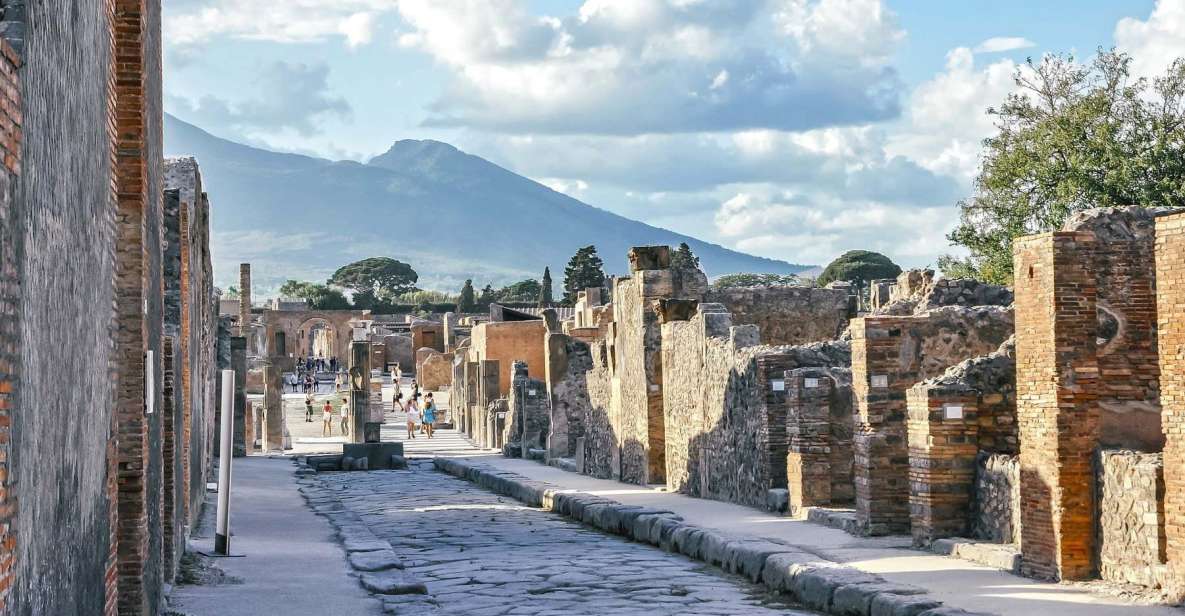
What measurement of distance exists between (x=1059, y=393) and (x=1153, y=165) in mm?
24347

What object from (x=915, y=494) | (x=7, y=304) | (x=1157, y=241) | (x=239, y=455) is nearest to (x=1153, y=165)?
(x=239, y=455)

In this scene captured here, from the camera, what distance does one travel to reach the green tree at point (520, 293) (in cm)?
12293

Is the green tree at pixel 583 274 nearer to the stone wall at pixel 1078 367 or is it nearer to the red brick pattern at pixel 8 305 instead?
the stone wall at pixel 1078 367

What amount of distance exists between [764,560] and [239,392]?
20.8 metres

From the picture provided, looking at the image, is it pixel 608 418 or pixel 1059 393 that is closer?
pixel 1059 393

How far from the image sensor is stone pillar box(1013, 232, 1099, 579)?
11.0m

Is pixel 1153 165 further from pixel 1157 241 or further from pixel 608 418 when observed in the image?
pixel 1157 241

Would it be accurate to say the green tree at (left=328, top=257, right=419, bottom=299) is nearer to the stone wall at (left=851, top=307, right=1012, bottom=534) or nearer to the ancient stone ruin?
the ancient stone ruin

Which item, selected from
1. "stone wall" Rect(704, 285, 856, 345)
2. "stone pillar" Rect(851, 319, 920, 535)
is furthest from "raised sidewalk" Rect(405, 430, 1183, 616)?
"stone wall" Rect(704, 285, 856, 345)

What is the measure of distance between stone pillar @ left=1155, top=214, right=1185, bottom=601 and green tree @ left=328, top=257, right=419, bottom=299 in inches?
6094

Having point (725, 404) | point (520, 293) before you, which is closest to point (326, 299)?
point (520, 293)

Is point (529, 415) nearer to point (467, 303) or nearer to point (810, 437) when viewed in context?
point (810, 437)

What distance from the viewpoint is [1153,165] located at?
110 feet

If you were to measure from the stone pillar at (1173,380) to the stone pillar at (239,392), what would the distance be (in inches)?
943
